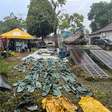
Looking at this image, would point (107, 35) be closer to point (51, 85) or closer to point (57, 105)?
point (51, 85)

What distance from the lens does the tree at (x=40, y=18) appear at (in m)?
48.2

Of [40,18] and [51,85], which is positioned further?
[40,18]

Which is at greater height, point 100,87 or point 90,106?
point 90,106

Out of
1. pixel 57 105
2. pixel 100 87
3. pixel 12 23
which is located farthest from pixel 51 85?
pixel 12 23

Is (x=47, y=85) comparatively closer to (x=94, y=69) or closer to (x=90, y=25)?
(x=94, y=69)

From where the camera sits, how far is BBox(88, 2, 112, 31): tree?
221ft

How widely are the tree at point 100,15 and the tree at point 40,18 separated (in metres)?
13.3

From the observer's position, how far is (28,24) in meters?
57.9

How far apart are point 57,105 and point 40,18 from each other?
147ft

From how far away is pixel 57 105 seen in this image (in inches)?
396

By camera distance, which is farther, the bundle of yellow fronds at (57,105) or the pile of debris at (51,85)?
the pile of debris at (51,85)

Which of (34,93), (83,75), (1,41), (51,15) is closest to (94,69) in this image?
(83,75)

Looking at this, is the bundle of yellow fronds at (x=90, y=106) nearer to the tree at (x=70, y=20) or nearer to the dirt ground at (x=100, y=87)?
the dirt ground at (x=100, y=87)

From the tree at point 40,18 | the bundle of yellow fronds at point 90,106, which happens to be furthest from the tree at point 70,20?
the bundle of yellow fronds at point 90,106
